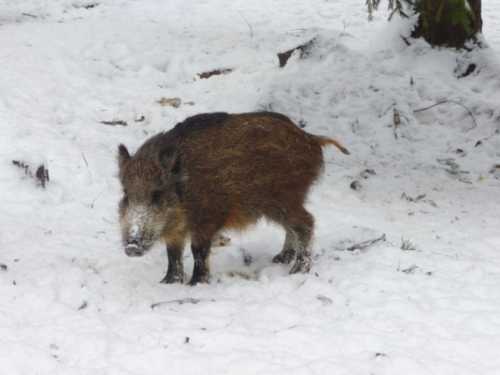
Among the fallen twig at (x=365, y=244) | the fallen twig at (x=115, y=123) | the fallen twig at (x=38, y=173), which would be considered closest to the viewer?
the fallen twig at (x=365, y=244)

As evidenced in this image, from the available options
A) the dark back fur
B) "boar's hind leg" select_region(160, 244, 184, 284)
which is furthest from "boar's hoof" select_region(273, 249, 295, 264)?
"boar's hind leg" select_region(160, 244, 184, 284)

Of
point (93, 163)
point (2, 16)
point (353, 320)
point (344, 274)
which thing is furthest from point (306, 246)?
point (2, 16)

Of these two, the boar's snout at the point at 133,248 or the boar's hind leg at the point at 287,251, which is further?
the boar's hind leg at the point at 287,251

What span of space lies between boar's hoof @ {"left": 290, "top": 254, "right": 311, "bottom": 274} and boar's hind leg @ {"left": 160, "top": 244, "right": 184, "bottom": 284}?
842 mm

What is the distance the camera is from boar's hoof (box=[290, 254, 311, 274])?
545cm

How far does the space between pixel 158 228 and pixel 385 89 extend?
4.85m

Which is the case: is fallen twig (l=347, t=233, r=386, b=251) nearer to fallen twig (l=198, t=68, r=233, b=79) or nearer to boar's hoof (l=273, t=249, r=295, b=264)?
boar's hoof (l=273, t=249, r=295, b=264)

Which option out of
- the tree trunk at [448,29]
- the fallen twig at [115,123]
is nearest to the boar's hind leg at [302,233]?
the fallen twig at [115,123]

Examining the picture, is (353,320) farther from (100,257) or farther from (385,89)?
(385,89)

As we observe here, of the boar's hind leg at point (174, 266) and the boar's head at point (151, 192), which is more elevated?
the boar's head at point (151, 192)

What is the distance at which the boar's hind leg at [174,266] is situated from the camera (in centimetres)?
534

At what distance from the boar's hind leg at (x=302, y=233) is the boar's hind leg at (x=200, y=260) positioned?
2.16ft

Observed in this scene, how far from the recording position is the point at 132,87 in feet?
30.7

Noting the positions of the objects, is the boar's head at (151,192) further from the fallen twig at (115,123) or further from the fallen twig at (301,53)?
the fallen twig at (301,53)
